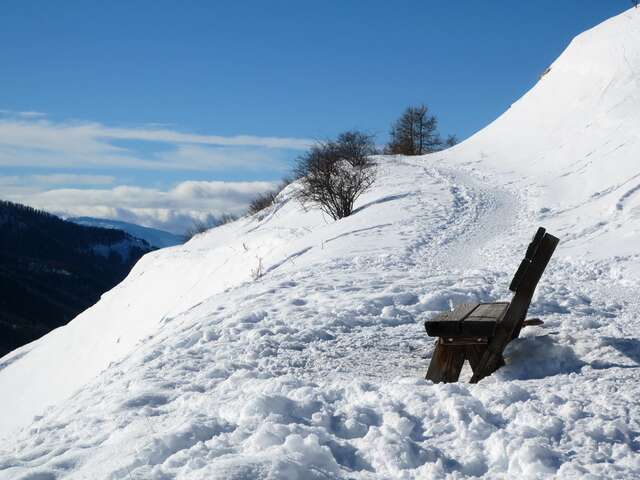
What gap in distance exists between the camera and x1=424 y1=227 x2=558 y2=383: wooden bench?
18.4 ft

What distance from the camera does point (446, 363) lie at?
5.73m

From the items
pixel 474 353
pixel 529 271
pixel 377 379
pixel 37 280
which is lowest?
pixel 37 280

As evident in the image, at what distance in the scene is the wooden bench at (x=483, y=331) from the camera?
18.4ft

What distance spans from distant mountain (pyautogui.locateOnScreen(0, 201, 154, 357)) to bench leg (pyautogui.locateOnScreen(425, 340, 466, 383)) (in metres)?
103

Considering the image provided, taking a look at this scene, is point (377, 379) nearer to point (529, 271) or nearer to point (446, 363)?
point (446, 363)

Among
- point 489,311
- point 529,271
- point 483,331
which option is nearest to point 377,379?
point 483,331

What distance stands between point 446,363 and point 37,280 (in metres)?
154

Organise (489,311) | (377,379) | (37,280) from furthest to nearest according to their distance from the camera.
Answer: (37,280) < (489,311) < (377,379)

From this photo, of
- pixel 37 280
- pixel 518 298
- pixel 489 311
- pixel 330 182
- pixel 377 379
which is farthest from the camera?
pixel 37 280

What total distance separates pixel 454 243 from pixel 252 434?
1131cm

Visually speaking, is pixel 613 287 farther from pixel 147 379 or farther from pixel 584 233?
pixel 147 379

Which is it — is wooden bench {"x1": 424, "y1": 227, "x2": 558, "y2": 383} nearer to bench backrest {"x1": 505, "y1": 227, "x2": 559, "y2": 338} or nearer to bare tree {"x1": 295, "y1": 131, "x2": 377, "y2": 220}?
bench backrest {"x1": 505, "y1": 227, "x2": 559, "y2": 338}

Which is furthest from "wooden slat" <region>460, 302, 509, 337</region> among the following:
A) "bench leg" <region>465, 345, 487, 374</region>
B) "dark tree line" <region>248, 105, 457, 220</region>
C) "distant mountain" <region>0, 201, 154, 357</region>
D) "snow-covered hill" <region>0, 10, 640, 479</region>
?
"distant mountain" <region>0, 201, 154, 357</region>

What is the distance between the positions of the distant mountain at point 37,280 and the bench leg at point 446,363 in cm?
10297
